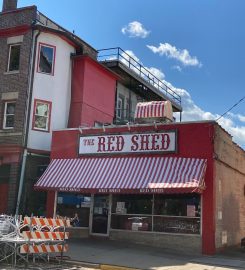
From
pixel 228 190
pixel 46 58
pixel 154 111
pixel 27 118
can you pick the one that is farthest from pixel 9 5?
pixel 228 190

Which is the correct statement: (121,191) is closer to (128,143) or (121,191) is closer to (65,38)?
(128,143)

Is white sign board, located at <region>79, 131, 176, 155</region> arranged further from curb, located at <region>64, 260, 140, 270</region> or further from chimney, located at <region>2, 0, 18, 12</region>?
chimney, located at <region>2, 0, 18, 12</region>

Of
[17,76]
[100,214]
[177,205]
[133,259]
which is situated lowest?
[133,259]

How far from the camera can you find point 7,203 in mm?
22422

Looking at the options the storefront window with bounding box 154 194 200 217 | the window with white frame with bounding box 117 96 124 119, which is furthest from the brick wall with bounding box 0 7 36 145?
the window with white frame with bounding box 117 96 124 119

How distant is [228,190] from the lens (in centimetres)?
2105

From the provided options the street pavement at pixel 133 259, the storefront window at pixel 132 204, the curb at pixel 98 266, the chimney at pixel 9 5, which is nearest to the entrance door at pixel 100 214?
the storefront window at pixel 132 204

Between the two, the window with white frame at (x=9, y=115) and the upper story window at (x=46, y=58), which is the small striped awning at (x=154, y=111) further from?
the window with white frame at (x=9, y=115)

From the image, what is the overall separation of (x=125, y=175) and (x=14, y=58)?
9953mm

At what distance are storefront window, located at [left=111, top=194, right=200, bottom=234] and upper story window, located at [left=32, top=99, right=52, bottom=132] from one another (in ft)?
19.9

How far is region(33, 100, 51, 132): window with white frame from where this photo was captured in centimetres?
2370

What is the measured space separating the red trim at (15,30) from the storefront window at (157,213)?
33.9 ft

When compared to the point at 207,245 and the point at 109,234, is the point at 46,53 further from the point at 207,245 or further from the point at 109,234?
the point at 207,245

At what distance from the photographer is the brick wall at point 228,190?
62.6 ft
